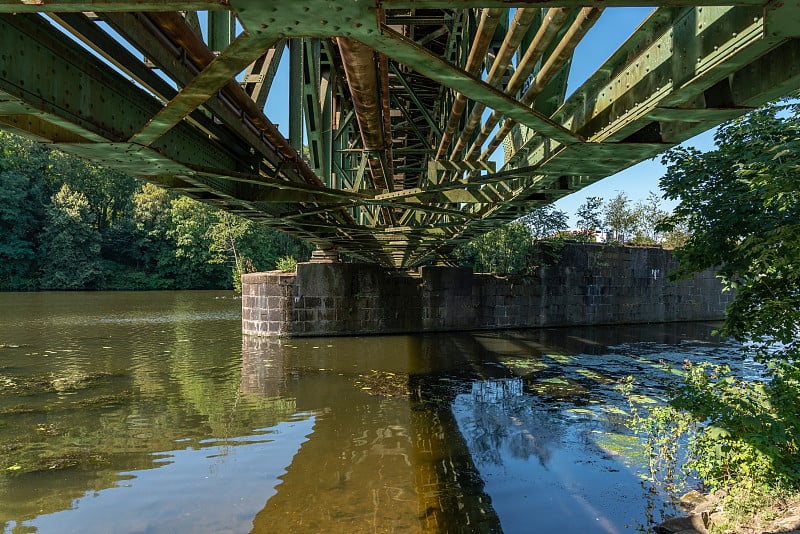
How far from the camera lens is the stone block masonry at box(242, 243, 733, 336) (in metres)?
21.4

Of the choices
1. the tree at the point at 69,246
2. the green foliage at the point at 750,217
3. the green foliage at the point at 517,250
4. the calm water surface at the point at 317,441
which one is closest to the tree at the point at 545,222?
the green foliage at the point at 517,250

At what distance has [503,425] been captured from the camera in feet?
32.3

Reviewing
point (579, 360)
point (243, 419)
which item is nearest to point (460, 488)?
point (243, 419)

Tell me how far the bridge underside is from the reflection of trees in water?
14.8 ft

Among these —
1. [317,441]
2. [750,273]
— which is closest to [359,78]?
[750,273]

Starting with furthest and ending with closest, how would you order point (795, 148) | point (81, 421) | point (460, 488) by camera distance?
point (81, 421) → point (460, 488) → point (795, 148)

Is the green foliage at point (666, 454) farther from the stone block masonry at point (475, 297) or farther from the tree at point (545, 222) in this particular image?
the tree at point (545, 222)

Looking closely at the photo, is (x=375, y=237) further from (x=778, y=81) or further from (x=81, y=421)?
(x=778, y=81)

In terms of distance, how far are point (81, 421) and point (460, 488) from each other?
7811 millimetres

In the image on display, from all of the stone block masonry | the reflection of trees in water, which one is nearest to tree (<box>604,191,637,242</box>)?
the stone block masonry

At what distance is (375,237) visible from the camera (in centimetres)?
1387

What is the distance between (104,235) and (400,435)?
6439 centimetres

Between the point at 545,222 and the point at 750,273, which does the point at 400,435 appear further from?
the point at 545,222

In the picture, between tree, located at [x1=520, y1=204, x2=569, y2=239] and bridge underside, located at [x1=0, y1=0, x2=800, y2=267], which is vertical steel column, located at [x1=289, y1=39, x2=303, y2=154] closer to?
bridge underside, located at [x1=0, y1=0, x2=800, y2=267]
